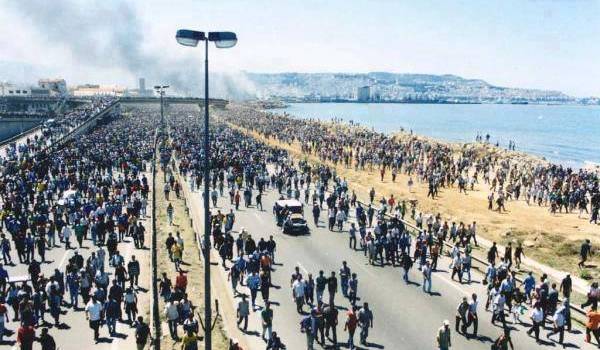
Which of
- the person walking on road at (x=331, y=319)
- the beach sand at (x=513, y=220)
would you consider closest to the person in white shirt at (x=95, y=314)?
the person walking on road at (x=331, y=319)

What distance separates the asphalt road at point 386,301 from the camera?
51.9 feet

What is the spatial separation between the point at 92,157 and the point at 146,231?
20.5 metres

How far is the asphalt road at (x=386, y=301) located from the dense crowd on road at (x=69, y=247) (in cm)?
459

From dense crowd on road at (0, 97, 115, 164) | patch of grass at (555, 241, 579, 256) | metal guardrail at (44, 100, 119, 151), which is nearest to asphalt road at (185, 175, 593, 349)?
patch of grass at (555, 241, 579, 256)

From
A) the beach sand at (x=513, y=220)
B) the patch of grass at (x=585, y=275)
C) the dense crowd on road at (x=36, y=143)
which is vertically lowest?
the patch of grass at (x=585, y=275)

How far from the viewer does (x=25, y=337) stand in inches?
529

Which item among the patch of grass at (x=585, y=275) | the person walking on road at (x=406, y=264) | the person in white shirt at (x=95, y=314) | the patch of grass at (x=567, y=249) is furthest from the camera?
the patch of grass at (x=567, y=249)

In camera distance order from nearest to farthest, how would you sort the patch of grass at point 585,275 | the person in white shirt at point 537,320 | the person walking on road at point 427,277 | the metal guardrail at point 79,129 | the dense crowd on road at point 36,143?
the person in white shirt at point 537,320
the person walking on road at point 427,277
the patch of grass at point 585,275
the dense crowd on road at point 36,143
the metal guardrail at point 79,129

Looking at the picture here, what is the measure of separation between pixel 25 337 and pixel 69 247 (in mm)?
11700

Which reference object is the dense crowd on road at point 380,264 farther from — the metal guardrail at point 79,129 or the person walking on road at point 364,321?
the metal guardrail at point 79,129

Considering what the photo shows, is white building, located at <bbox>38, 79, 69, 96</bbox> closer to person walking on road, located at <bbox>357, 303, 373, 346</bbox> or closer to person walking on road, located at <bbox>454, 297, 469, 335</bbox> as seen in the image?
person walking on road, located at <bbox>357, 303, 373, 346</bbox>

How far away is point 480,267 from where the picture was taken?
23.5m

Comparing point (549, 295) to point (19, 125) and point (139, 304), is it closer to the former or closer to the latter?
point (139, 304)

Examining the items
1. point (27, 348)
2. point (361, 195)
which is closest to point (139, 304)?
point (27, 348)
